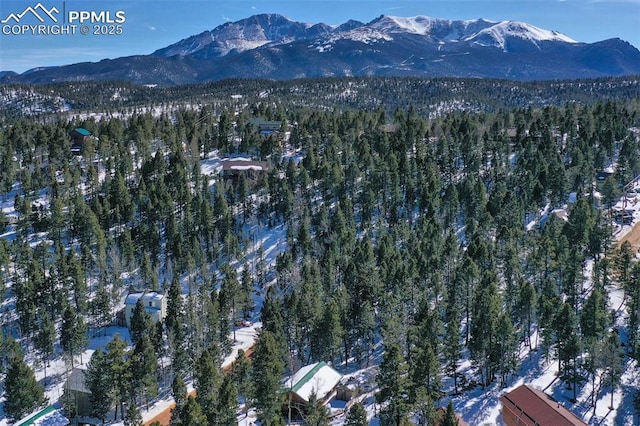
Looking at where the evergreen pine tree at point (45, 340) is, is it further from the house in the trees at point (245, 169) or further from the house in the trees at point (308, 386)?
the house in the trees at point (245, 169)

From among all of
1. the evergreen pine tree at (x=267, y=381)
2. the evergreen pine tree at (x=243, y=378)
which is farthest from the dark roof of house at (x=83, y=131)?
the evergreen pine tree at (x=267, y=381)

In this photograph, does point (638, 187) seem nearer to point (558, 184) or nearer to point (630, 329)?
point (558, 184)

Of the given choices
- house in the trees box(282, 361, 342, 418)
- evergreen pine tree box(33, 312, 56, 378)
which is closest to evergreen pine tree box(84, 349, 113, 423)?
evergreen pine tree box(33, 312, 56, 378)

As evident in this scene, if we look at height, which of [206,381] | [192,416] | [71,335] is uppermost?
[192,416]

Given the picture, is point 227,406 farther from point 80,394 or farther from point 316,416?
point 80,394

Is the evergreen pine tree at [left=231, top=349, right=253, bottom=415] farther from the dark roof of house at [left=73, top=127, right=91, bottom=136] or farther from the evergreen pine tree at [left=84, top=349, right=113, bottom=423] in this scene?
the dark roof of house at [left=73, top=127, right=91, bottom=136]

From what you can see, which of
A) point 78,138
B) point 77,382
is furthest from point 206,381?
point 78,138
